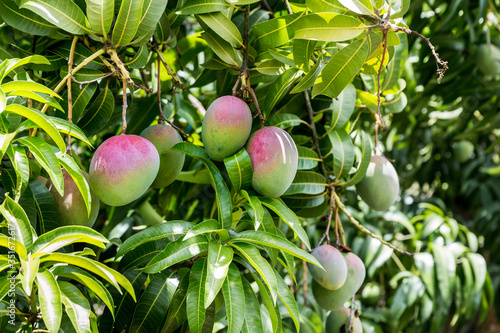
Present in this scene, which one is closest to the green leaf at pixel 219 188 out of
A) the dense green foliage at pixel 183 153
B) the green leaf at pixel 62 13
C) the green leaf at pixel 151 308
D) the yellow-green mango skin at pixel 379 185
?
the dense green foliage at pixel 183 153

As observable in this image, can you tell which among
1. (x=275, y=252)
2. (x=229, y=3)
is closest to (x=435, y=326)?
(x=275, y=252)

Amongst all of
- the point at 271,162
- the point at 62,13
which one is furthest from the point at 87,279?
the point at 62,13

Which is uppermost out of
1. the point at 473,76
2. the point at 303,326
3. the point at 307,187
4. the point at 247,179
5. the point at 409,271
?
the point at 247,179

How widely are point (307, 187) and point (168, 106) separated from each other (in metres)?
0.51

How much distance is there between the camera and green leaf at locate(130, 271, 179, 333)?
34.9 inches

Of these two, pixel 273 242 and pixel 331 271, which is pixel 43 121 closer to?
pixel 273 242

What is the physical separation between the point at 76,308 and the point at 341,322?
70cm

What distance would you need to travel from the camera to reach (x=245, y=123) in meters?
0.91

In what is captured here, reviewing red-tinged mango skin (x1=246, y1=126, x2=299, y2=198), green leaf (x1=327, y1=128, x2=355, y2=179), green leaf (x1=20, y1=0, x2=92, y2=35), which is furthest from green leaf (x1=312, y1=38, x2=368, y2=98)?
→ green leaf (x1=20, y1=0, x2=92, y2=35)

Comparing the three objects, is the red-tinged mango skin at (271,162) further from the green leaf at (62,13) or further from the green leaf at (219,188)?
the green leaf at (62,13)

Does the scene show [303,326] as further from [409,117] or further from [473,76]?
[473,76]

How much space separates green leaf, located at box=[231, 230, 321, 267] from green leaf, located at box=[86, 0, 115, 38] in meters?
0.45

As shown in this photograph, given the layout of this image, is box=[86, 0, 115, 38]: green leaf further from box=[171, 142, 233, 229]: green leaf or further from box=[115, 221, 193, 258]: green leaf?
box=[115, 221, 193, 258]: green leaf

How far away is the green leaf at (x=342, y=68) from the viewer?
851 millimetres
